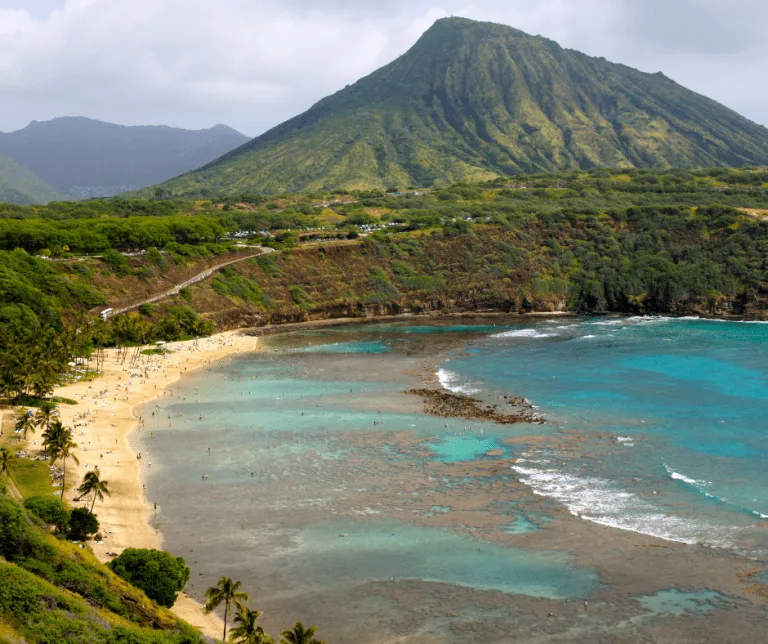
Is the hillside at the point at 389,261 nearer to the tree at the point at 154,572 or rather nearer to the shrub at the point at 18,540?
the tree at the point at 154,572

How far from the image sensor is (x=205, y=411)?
7094cm

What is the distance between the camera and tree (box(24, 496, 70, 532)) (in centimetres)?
4061

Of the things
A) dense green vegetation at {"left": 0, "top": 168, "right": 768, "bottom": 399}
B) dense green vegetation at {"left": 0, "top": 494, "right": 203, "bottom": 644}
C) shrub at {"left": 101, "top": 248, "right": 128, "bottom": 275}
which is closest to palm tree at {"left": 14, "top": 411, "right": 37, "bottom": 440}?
dense green vegetation at {"left": 0, "top": 494, "right": 203, "bottom": 644}

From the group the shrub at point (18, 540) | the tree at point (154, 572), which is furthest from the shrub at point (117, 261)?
the shrub at point (18, 540)

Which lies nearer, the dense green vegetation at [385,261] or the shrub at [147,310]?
the shrub at [147,310]

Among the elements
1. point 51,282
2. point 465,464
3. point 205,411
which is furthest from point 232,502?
point 51,282

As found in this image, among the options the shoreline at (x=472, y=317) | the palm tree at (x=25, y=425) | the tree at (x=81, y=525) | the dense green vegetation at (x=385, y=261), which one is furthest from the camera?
the shoreline at (x=472, y=317)

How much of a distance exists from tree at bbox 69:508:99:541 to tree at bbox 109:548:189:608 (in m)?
5.11

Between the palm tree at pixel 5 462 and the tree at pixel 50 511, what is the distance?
5.38 metres

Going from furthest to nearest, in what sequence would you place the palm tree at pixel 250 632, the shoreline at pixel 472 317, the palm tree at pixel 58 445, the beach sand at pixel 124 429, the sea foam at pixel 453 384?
1. the shoreline at pixel 472 317
2. the sea foam at pixel 453 384
3. the palm tree at pixel 58 445
4. the beach sand at pixel 124 429
5. the palm tree at pixel 250 632

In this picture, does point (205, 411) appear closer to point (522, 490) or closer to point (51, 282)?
point (522, 490)

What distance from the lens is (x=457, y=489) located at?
51.3m

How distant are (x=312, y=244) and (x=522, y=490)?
9615 cm

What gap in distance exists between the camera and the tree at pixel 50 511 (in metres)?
40.6
